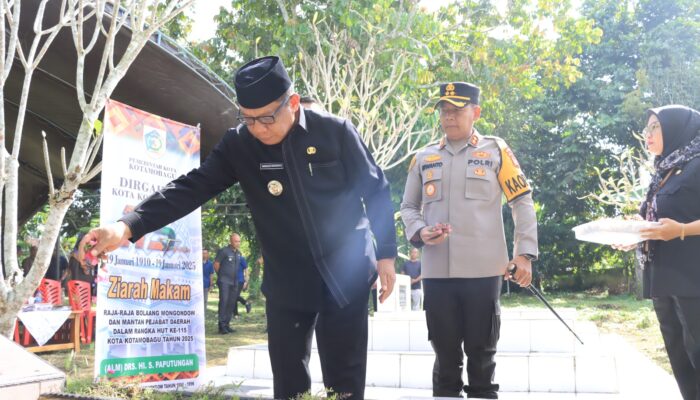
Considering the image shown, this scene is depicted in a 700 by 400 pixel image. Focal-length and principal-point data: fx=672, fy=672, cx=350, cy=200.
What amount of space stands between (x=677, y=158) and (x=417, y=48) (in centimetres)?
943

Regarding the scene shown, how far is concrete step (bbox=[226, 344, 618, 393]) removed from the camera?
597 centimetres

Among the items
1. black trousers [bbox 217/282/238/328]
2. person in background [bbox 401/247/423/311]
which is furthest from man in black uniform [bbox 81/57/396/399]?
person in background [bbox 401/247/423/311]

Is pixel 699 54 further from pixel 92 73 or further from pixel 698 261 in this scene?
pixel 698 261

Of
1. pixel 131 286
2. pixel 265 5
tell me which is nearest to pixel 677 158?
pixel 131 286

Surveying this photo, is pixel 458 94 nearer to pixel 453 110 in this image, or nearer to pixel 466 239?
pixel 453 110

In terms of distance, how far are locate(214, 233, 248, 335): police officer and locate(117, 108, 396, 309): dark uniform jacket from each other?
9.81 metres

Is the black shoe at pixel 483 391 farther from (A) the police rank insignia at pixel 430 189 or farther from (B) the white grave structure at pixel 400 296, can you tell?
(B) the white grave structure at pixel 400 296

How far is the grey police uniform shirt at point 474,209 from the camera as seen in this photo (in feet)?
12.4

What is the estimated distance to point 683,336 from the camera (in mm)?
3531

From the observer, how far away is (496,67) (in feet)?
49.9

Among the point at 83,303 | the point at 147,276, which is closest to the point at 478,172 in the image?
the point at 147,276

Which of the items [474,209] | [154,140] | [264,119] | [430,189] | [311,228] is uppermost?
[154,140]

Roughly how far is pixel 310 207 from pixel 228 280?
33.3ft

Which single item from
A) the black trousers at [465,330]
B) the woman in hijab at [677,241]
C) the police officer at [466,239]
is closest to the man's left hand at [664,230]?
the woman in hijab at [677,241]
